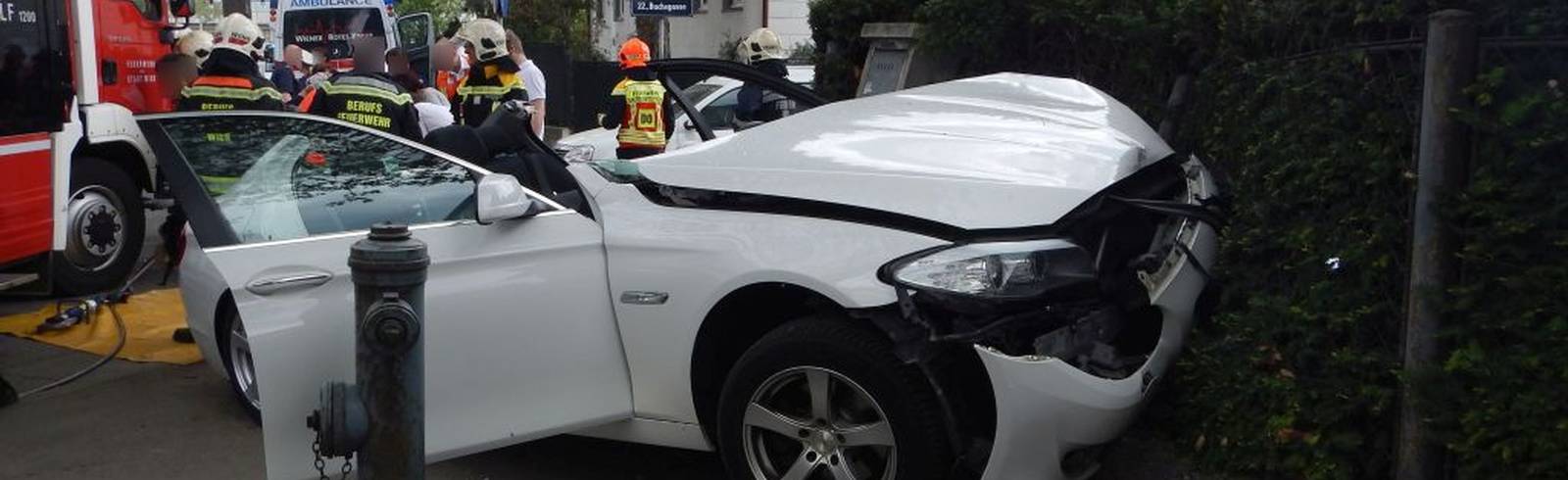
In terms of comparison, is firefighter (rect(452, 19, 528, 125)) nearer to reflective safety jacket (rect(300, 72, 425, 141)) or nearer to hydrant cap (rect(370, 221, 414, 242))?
reflective safety jacket (rect(300, 72, 425, 141))

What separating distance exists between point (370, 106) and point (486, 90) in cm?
252

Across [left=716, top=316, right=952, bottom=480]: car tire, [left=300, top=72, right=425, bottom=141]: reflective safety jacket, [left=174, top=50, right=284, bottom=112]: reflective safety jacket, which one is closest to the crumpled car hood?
[left=716, top=316, right=952, bottom=480]: car tire

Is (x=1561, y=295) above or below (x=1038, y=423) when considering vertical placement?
above

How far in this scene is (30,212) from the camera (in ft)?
26.3

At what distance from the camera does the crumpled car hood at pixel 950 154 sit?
448 centimetres

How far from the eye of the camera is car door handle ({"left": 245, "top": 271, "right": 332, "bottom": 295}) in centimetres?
449

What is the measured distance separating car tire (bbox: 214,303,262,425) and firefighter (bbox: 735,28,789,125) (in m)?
3.74

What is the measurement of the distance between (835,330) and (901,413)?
1.10 feet

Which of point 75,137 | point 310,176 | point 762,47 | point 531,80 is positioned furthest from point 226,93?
point 762,47

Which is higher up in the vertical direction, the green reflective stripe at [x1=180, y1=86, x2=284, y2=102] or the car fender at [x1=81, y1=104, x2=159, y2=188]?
the green reflective stripe at [x1=180, y1=86, x2=284, y2=102]

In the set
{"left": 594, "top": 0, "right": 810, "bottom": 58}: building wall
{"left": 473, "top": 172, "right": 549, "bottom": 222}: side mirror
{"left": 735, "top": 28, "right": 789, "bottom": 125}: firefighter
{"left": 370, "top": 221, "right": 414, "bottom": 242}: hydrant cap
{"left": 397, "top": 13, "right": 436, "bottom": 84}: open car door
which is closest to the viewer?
{"left": 370, "top": 221, "right": 414, "bottom": 242}: hydrant cap

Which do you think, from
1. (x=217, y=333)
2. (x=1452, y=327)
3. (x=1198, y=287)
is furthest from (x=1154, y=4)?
(x=217, y=333)

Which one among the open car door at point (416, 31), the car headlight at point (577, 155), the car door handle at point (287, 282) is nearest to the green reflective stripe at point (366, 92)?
the car headlight at point (577, 155)

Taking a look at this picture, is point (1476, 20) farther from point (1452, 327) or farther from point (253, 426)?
point (253, 426)
